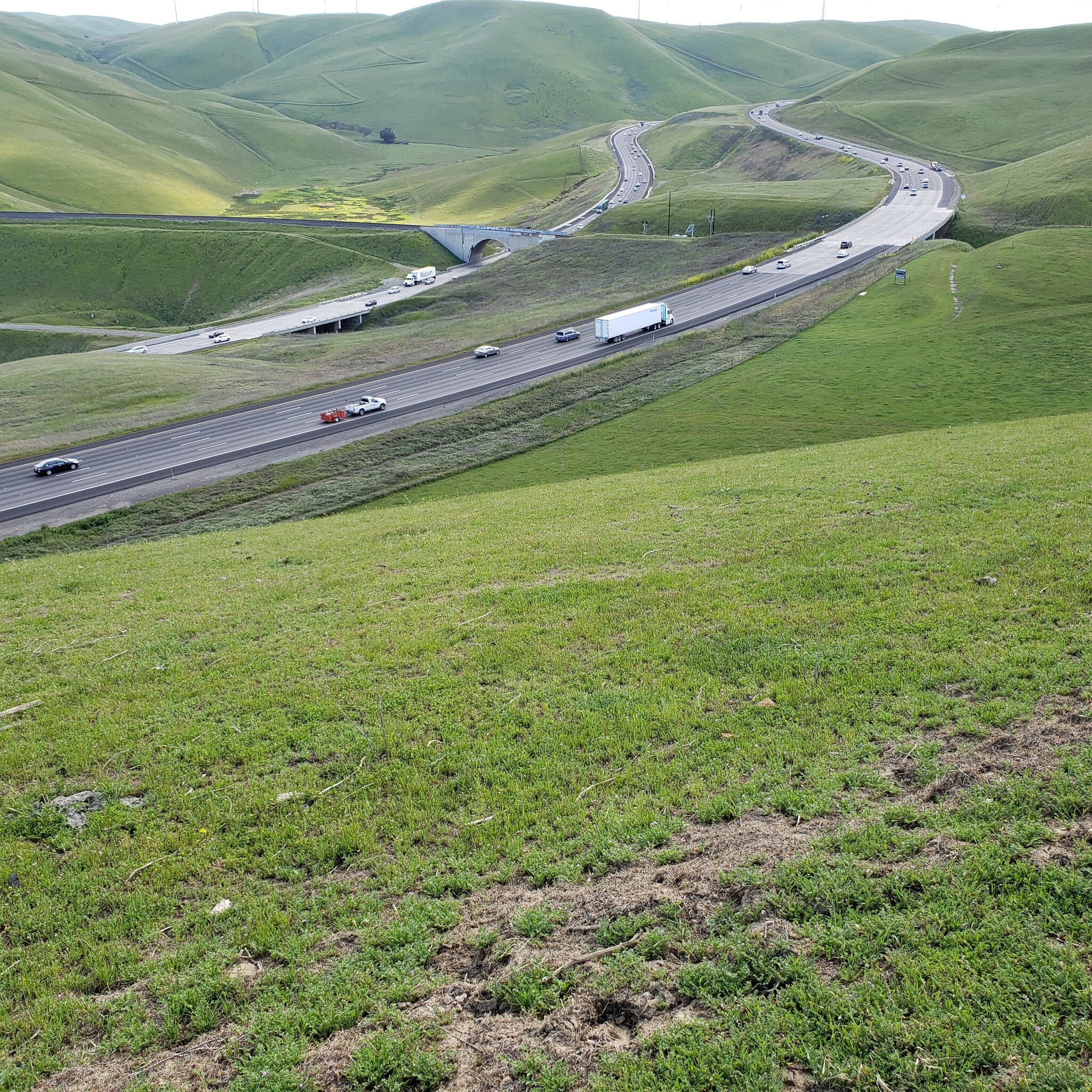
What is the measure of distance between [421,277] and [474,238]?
24.8 meters

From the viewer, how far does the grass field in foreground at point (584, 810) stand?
688 centimetres

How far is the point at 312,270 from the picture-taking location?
135 metres

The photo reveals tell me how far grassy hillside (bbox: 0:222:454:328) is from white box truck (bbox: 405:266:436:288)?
7.99 meters

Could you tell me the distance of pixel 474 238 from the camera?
14312 centimetres

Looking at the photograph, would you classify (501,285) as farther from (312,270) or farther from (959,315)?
(959,315)

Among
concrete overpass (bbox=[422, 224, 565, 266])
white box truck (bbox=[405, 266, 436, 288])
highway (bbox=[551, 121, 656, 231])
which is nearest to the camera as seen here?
white box truck (bbox=[405, 266, 436, 288])

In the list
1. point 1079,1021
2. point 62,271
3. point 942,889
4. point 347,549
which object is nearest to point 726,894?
point 942,889

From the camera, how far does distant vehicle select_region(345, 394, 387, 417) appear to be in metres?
57.0

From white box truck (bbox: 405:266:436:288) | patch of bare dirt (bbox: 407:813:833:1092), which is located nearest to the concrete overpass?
white box truck (bbox: 405:266:436:288)

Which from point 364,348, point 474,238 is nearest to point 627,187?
point 474,238

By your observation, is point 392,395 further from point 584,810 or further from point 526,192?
point 526,192

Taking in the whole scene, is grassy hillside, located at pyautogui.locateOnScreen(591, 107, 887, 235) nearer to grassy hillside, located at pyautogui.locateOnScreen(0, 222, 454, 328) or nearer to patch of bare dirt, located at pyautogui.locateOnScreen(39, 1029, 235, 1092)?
grassy hillside, located at pyautogui.locateOnScreen(0, 222, 454, 328)

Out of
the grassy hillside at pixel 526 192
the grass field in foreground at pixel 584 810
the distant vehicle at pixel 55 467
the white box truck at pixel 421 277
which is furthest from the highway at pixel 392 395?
the grassy hillside at pixel 526 192

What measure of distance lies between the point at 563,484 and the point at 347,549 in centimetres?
1355
